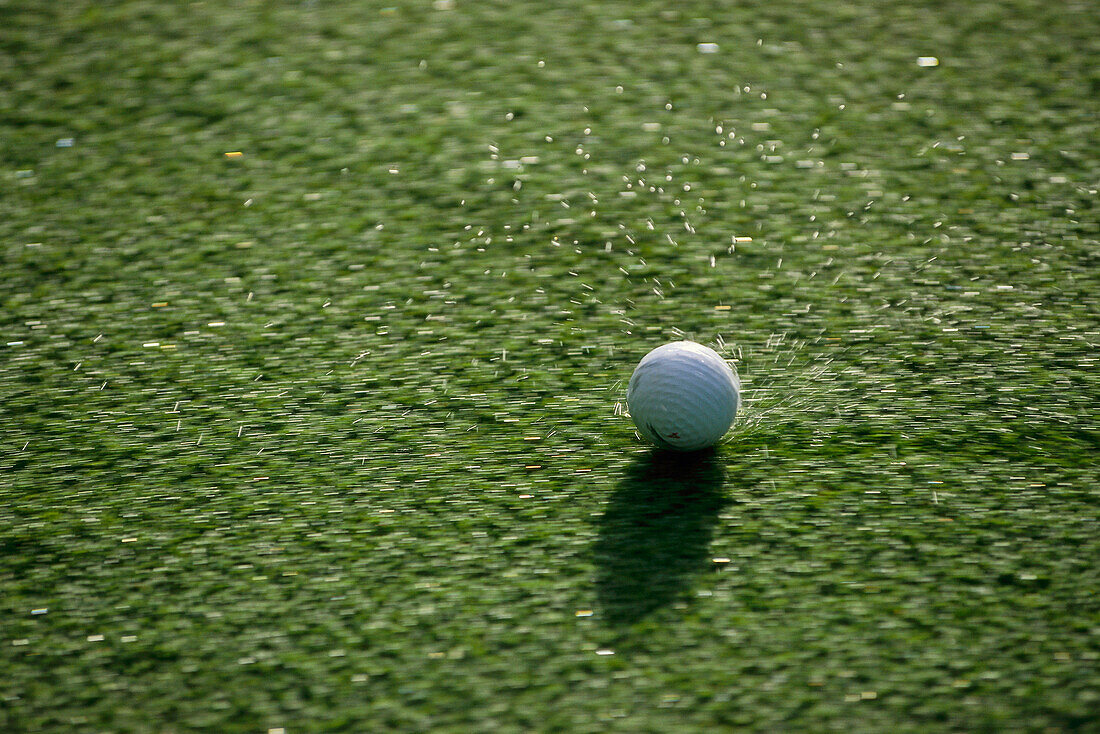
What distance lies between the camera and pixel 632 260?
10.2ft

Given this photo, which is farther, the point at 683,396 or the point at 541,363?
the point at 541,363

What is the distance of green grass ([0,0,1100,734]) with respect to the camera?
1888 mm

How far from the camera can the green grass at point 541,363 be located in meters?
1.89

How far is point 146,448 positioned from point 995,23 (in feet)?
11.3

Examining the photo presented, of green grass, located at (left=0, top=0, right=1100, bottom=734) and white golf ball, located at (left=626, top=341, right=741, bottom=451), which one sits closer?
green grass, located at (left=0, top=0, right=1100, bottom=734)

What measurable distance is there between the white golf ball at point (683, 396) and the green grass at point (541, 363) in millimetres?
114

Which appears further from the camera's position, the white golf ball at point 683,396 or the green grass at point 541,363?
the white golf ball at point 683,396

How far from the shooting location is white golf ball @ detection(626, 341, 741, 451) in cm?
223

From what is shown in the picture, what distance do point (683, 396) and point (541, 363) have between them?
59cm

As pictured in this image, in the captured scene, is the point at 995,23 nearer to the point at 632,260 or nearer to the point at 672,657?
the point at 632,260

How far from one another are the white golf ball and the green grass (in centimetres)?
11

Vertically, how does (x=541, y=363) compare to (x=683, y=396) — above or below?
below

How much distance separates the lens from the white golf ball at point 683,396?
2227 mm

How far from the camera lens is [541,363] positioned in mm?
2727
